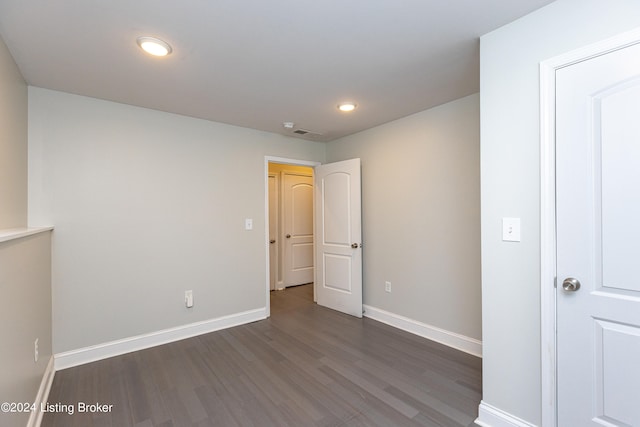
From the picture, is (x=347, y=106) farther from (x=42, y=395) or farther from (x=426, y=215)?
(x=42, y=395)

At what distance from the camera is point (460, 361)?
2.53m

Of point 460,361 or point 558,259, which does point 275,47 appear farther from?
point 460,361

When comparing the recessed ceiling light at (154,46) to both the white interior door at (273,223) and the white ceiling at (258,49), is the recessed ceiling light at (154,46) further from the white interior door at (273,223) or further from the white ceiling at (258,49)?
the white interior door at (273,223)

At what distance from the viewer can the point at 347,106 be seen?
114 inches

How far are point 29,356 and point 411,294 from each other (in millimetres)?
3104

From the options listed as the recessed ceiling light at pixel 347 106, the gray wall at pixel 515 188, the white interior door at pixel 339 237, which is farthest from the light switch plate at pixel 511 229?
the white interior door at pixel 339 237

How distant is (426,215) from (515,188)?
143cm

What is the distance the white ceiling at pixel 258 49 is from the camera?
5.05 ft

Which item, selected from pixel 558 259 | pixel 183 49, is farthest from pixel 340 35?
pixel 558 259

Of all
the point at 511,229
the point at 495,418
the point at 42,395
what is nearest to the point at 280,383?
the point at 495,418

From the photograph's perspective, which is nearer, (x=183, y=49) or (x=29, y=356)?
(x=29, y=356)

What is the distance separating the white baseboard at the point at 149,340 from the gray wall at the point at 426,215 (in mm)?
1566

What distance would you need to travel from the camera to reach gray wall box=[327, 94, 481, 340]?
8.86 feet

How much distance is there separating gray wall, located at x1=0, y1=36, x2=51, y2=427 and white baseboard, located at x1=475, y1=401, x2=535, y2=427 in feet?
7.96
